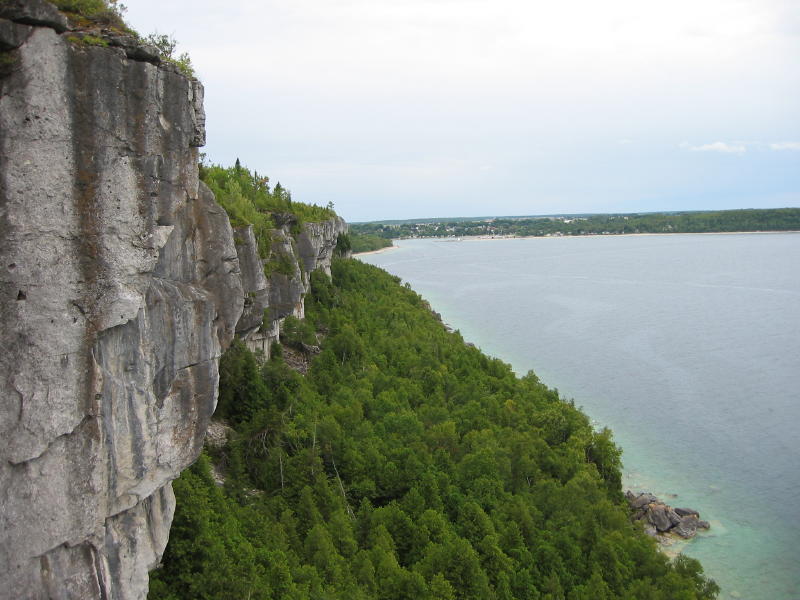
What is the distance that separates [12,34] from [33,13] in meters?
0.41

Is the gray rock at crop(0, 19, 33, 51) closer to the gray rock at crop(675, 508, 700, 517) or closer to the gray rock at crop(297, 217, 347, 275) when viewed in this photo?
the gray rock at crop(675, 508, 700, 517)

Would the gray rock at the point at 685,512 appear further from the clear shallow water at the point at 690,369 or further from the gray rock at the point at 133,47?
the gray rock at the point at 133,47

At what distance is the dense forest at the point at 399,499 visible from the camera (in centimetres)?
1537

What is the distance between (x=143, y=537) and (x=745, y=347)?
51210 millimetres

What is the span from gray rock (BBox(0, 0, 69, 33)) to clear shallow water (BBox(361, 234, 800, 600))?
2446cm

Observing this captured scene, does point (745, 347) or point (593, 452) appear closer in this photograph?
point (593, 452)

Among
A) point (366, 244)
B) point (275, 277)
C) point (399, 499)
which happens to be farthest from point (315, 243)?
point (366, 244)

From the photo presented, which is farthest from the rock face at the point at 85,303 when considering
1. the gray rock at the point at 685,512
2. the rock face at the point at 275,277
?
the gray rock at the point at 685,512

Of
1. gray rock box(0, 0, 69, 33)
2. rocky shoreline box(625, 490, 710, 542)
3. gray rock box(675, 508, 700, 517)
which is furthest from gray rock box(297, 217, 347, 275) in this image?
gray rock box(0, 0, 69, 33)

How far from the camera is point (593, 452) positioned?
90.6 ft

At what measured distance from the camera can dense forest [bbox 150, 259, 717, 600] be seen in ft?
50.4

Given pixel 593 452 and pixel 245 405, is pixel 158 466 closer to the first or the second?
pixel 245 405

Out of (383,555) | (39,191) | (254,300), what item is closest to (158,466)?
(39,191)

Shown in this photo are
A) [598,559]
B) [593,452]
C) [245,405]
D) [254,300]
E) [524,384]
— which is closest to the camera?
[598,559]
